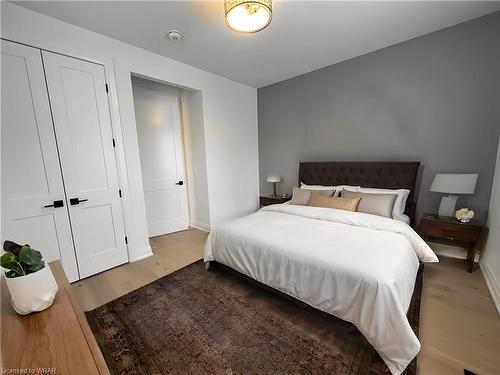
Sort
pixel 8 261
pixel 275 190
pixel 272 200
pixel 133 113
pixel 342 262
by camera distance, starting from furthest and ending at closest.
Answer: pixel 275 190 → pixel 272 200 → pixel 133 113 → pixel 342 262 → pixel 8 261

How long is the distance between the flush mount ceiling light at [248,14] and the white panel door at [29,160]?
72.6 inches

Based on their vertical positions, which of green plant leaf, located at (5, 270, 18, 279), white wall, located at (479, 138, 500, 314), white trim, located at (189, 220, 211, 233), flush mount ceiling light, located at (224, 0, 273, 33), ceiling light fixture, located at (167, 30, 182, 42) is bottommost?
white trim, located at (189, 220, 211, 233)

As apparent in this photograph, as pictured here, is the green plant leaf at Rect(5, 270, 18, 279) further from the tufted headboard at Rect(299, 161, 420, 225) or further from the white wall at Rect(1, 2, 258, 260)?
the tufted headboard at Rect(299, 161, 420, 225)

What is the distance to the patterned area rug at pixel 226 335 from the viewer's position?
1317 millimetres

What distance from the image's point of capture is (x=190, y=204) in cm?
403

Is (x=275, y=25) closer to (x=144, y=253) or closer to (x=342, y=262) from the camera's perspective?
(x=342, y=262)

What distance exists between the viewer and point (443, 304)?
1.79 metres

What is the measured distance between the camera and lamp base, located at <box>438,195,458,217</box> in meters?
2.32

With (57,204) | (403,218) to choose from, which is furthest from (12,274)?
(403,218)

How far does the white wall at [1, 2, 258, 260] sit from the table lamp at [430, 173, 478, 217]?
9.50ft

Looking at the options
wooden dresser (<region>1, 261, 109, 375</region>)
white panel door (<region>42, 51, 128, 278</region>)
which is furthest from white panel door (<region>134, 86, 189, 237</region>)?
wooden dresser (<region>1, 261, 109, 375</region>)

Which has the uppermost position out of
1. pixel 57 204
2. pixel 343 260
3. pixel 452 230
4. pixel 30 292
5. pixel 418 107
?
pixel 418 107

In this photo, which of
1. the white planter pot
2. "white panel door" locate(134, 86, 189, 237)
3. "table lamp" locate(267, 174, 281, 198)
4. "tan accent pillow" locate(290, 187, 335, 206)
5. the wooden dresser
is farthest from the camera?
"table lamp" locate(267, 174, 281, 198)

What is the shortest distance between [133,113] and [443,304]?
3742 millimetres
